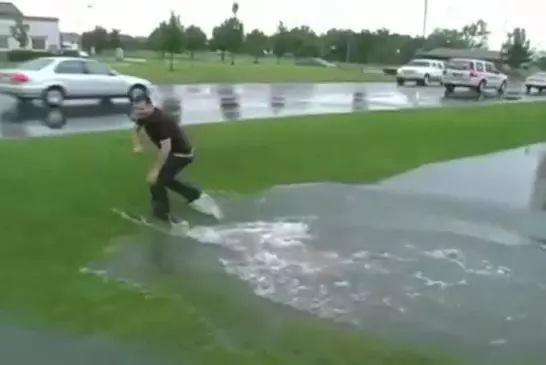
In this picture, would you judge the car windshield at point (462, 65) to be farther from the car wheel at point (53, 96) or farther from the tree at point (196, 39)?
the tree at point (196, 39)

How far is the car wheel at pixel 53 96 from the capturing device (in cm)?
→ 2241

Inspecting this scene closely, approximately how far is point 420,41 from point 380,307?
94.9 meters

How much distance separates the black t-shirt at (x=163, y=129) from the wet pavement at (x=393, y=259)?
0.99 metres

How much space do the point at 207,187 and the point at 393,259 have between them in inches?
162

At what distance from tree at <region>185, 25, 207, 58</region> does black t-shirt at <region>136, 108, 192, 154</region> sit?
6385 cm

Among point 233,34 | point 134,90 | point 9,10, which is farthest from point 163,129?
point 9,10

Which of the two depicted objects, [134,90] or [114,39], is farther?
[114,39]

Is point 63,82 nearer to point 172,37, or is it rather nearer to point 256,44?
point 172,37

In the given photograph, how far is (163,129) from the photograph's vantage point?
30.5 ft

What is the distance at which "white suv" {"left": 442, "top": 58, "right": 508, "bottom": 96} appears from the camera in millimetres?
41562

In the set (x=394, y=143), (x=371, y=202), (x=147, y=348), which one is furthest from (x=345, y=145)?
(x=147, y=348)

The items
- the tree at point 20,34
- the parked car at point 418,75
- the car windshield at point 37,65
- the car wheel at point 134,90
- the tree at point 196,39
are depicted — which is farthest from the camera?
the tree at point 20,34

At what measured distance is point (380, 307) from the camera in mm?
6898

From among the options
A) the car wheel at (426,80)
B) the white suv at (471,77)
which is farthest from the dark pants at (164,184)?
the car wheel at (426,80)
